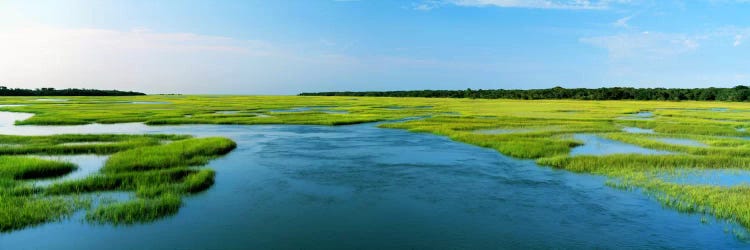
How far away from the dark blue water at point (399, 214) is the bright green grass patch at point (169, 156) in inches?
44.1

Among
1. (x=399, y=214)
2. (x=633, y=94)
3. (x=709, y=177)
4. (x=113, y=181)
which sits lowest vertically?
(x=399, y=214)

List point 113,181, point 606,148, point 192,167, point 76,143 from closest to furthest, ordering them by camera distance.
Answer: point 113,181, point 192,167, point 76,143, point 606,148

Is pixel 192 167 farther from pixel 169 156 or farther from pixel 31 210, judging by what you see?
pixel 31 210

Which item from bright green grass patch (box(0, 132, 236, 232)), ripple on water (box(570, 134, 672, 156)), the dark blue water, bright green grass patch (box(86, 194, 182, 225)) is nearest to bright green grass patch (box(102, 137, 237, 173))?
bright green grass patch (box(0, 132, 236, 232))

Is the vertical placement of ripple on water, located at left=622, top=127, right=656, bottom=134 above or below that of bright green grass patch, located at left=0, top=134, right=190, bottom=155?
below

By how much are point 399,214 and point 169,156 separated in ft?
27.6

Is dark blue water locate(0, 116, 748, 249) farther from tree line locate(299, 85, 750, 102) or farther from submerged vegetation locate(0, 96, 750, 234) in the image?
tree line locate(299, 85, 750, 102)

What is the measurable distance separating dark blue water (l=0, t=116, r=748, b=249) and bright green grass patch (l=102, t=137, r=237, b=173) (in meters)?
1.12

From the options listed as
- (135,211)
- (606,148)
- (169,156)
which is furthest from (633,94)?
(135,211)

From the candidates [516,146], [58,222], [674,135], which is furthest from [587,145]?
[58,222]

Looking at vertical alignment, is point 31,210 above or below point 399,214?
above

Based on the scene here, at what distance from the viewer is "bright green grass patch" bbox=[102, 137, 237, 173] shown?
13.2m

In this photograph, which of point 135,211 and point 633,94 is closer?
point 135,211

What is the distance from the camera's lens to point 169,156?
14.6m
